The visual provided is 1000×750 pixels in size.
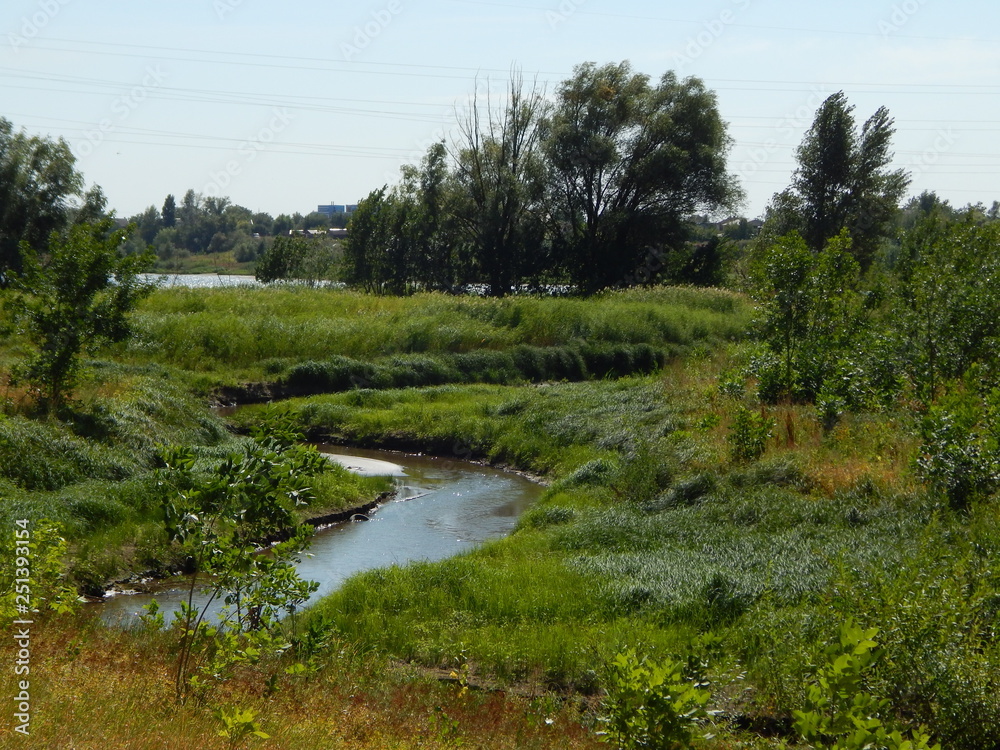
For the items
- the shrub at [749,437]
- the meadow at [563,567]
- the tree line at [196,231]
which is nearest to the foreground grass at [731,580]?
the meadow at [563,567]

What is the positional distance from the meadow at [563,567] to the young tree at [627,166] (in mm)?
21735

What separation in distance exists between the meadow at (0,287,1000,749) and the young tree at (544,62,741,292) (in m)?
21.7

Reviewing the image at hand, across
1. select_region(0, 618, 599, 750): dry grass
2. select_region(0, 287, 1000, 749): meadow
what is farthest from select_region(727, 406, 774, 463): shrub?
select_region(0, 618, 599, 750): dry grass

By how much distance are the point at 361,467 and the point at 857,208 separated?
34562mm

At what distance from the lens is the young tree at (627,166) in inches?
1750

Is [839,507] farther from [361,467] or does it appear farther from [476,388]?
[476,388]

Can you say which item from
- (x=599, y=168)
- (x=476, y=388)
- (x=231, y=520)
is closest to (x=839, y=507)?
(x=231, y=520)

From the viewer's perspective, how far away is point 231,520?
579 cm

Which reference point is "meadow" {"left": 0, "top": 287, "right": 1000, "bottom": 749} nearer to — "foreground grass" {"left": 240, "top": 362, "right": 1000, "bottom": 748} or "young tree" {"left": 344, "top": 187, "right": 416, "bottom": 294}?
"foreground grass" {"left": 240, "top": 362, "right": 1000, "bottom": 748}

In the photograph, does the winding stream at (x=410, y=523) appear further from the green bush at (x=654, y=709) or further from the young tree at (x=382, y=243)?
the young tree at (x=382, y=243)

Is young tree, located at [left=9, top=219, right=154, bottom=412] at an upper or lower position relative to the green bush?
upper

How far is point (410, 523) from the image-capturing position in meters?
15.3

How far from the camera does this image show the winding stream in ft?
→ 38.5

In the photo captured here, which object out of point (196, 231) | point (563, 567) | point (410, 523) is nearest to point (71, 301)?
point (410, 523)
